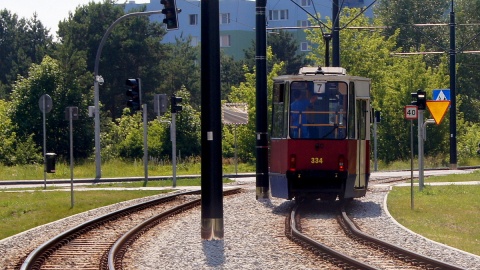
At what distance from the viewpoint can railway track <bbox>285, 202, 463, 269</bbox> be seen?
14414 millimetres

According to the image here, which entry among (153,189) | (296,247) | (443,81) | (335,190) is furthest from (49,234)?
(443,81)

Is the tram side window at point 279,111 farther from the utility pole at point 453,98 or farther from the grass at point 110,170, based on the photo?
the utility pole at point 453,98

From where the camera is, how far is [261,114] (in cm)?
2880

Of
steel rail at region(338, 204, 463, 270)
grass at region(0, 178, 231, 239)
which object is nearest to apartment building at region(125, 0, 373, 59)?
grass at region(0, 178, 231, 239)

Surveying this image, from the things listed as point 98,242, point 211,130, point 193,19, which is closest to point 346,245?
point 211,130

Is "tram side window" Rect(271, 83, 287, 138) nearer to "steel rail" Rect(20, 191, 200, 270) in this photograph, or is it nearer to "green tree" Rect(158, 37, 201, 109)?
"steel rail" Rect(20, 191, 200, 270)

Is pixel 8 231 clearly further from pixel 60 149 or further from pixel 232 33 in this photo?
pixel 232 33

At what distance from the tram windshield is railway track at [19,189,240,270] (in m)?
3.53

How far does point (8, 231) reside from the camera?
20.9 m

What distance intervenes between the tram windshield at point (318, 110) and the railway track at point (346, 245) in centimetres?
193

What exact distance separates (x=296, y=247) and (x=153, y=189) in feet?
57.6

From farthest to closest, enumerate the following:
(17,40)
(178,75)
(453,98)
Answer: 1. (17,40)
2. (178,75)
3. (453,98)

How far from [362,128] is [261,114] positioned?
4.45 m

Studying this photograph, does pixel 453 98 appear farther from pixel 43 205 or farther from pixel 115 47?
pixel 115 47
